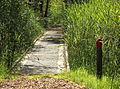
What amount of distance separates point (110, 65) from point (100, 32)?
1.10 m

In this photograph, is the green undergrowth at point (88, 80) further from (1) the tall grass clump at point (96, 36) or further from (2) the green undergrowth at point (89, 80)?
(1) the tall grass clump at point (96, 36)

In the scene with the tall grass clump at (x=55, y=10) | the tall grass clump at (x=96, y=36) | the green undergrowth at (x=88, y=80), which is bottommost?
the tall grass clump at (x=55, y=10)

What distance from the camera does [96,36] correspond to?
9.50 m

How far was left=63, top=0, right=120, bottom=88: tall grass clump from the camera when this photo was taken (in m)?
8.05

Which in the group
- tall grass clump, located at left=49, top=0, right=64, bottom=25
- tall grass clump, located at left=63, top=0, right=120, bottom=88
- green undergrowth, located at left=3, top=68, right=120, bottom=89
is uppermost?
tall grass clump, located at left=63, top=0, right=120, bottom=88

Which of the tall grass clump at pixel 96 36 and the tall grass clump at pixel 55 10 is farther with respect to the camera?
the tall grass clump at pixel 55 10

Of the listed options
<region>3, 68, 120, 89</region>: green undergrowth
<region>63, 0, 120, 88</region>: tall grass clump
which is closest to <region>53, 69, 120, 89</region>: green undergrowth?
<region>3, 68, 120, 89</region>: green undergrowth

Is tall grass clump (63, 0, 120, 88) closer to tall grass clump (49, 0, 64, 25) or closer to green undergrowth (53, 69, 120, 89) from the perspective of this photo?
green undergrowth (53, 69, 120, 89)

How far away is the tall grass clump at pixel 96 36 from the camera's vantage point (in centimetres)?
805

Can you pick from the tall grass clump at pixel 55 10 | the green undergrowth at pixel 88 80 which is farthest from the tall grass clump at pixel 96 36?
the tall grass clump at pixel 55 10

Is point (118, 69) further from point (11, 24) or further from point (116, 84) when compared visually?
point (11, 24)

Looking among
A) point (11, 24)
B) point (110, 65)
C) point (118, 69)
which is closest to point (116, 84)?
point (118, 69)

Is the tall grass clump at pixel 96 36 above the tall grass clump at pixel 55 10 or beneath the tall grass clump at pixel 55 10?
above

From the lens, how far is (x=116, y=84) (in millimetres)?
7258
